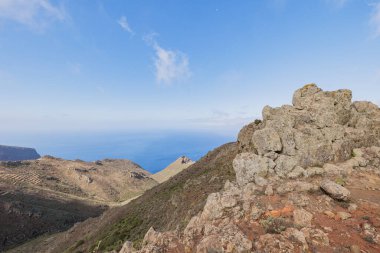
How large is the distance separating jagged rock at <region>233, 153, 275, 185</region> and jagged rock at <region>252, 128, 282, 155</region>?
1561 millimetres

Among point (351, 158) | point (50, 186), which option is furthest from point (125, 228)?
point (50, 186)

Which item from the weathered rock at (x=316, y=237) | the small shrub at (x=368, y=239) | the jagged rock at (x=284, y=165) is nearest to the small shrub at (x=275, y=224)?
the weathered rock at (x=316, y=237)

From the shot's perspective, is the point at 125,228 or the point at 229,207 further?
the point at 125,228

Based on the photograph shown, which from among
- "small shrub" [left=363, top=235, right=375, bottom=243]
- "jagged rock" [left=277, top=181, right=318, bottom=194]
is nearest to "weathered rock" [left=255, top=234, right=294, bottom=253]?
"small shrub" [left=363, top=235, right=375, bottom=243]

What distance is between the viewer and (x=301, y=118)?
897 inches

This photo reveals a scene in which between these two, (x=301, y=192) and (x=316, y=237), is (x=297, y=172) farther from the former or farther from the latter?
(x=316, y=237)

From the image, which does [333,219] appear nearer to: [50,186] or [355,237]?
[355,237]

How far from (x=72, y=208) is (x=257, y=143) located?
3383 inches

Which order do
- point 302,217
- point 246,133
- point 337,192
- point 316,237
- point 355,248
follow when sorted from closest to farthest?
1. point 355,248
2. point 316,237
3. point 302,217
4. point 337,192
5. point 246,133

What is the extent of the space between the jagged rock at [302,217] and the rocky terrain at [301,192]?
0.05 m

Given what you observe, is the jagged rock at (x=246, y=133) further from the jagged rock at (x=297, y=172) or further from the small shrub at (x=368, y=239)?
the small shrub at (x=368, y=239)

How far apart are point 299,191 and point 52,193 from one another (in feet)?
335

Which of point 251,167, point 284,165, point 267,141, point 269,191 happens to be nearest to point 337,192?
point 269,191

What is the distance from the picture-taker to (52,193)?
9369 centimetres
